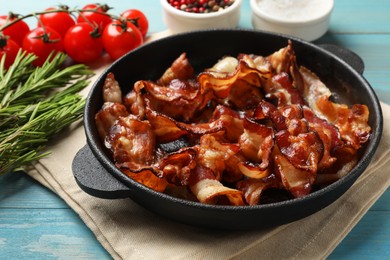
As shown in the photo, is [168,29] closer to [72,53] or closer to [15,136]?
[72,53]

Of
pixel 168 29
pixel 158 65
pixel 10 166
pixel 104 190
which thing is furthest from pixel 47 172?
pixel 168 29

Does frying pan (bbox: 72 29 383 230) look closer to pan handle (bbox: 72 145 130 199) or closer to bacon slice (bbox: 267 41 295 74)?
pan handle (bbox: 72 145 130 199)

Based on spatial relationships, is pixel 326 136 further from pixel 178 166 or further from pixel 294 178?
pixel 178 166

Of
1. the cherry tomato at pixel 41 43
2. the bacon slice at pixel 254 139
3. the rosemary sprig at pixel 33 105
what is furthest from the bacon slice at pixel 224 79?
the cherry tomato at pixel 41 43

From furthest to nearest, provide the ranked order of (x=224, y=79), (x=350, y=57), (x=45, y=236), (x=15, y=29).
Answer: (x=15, y=29) < (x=350, y=57) < (x=224, y=79) < (x=45, y=236)

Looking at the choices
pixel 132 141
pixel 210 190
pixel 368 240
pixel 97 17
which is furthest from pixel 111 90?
pixel 368 240

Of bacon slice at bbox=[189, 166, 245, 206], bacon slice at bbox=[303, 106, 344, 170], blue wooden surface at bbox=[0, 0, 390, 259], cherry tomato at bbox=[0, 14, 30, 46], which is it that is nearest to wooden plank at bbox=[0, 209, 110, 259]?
blue wooden surface at bbox=[0, 0, 390, 259]
